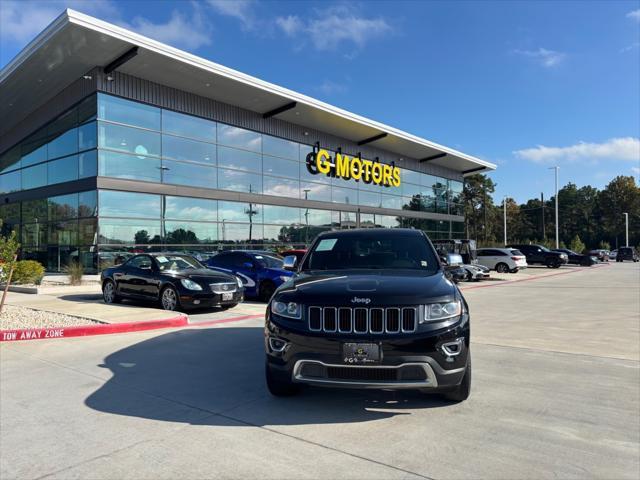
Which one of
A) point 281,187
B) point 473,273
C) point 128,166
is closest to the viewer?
point 128,166

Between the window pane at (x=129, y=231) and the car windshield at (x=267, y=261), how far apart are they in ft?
33.2

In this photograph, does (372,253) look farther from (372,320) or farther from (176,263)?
(176,263)

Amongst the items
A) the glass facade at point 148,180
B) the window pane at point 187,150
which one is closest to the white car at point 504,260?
the glass facade at point 148,180

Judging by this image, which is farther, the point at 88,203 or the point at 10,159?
the point at 10,159

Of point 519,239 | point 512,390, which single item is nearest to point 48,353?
point 512,390

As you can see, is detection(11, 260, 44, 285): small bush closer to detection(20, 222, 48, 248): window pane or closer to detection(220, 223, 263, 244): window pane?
detection(20, 222, 48, 248): window pane

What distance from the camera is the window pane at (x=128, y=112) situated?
2119 centimetres

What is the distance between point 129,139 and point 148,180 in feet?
6.75

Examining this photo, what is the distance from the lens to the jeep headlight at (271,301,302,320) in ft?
14.0

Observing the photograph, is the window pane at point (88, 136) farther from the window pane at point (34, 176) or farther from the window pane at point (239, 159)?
the window pane at point (239, 159)

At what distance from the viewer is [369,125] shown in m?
33.2

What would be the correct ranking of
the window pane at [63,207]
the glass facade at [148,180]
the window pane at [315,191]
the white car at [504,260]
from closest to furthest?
the glass facade at [148,180]
the window pane at [63,207]
the white car at [504,260]
the window pane at [315,191]

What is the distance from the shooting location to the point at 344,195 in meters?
35.1

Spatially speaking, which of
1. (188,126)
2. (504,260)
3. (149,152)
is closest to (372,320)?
(149,152)
